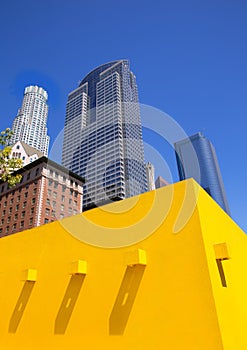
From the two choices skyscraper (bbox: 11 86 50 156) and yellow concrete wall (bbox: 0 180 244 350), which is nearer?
yellow concrete wall (bbox: 0 180 244 350)

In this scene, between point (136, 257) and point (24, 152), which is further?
point (24, 152)

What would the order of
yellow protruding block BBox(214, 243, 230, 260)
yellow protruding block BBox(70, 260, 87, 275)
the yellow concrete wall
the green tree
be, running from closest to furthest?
the yellow concrete wall < yellow protruding block BBox(214, 243, 230, 260) < yellow protruding block BBox(70, 260, 87, 275) < the green tree

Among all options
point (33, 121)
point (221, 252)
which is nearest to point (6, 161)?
point (221, 252)

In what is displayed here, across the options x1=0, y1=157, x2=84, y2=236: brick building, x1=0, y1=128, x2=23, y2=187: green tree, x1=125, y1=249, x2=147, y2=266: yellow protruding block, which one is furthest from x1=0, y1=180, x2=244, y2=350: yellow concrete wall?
x1=0, y1=157, x2=84, y2=236: brick building

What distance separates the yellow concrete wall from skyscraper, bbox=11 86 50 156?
140732 millimetres

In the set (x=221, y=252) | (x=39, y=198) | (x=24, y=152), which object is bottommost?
(x=221, y=252)

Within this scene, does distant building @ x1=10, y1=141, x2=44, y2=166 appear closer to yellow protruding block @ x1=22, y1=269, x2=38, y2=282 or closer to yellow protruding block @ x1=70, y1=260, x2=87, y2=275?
yellow protruding block @ x1=22, y1=269, x2=38, y2=282

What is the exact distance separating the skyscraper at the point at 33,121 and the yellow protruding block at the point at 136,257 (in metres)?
142

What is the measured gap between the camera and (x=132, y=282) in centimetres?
426

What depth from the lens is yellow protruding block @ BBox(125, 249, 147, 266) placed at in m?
4.13

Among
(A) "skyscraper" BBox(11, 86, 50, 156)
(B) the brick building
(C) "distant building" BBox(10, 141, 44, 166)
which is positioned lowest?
(B) the brick building

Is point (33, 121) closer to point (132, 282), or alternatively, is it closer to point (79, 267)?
point (79, 267)

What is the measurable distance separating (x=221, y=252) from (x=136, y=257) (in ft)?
4.62

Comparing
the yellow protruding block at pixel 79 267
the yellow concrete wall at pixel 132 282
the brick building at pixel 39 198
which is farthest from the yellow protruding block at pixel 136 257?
the brick building at pixel 39 198
